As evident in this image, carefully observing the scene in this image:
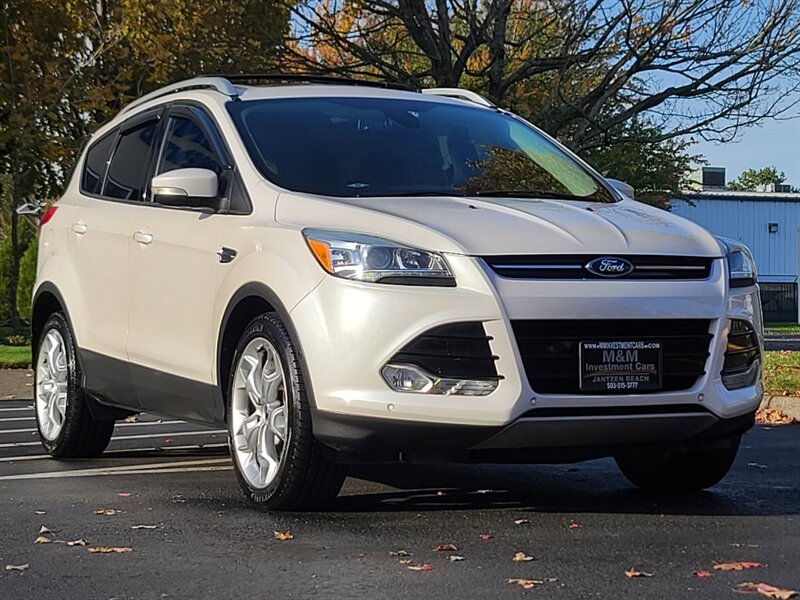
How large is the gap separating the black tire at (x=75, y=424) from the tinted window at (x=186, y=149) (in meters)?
1.33

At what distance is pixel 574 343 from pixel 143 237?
Answer: 8.37 ft

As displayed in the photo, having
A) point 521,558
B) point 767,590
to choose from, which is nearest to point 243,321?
point 521,558

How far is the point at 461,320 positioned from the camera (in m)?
5.23

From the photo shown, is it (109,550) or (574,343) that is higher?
(574,343)

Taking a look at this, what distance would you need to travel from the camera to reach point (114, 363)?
24.0 feet

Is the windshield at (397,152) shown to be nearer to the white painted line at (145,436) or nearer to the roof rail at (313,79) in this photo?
the roof rail at (313,79)

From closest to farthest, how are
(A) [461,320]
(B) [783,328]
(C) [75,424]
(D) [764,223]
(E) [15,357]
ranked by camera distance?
1. (A) [461,320]
2. (C) [75,424]
3. (E) [15,357]
4. (B) [783,328]
5. (D) [764,223]

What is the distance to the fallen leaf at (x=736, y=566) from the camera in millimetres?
4557

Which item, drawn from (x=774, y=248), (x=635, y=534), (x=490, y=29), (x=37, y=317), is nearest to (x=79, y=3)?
(x=490, y=29)

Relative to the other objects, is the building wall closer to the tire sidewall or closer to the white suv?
the white suv

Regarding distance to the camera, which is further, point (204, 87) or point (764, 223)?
point (764, 223)

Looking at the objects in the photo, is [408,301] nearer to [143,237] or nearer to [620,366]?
[620,366]

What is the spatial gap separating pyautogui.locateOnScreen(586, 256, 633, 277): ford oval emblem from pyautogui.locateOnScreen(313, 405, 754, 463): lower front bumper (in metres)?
0.52

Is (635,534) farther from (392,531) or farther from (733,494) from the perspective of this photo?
(733,494)
